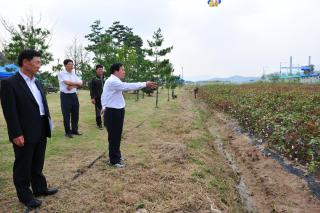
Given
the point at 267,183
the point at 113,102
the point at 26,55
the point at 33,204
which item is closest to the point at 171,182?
the point at 113,102

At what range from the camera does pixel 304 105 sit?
1271 cm

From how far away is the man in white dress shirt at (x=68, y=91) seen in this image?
7.41 meters

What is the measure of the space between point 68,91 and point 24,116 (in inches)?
156

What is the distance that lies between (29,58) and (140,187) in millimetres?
2275

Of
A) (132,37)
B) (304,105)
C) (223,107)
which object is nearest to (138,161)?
(304,105)

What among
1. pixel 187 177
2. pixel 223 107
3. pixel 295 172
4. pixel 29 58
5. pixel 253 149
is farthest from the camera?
pixel 223 107

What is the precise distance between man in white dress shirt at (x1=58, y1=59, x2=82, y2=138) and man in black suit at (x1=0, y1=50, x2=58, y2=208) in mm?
3473

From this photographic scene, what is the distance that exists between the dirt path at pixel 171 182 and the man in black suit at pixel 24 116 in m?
0.43

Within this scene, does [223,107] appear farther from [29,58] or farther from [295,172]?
[29,58]

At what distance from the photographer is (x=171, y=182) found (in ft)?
16.3

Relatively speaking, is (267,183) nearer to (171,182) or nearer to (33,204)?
(171,182)

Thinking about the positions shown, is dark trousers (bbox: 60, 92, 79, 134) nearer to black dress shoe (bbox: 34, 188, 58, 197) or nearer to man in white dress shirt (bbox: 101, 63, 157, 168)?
man in white dress shirt (bbox: 101, 63, 157, 168)

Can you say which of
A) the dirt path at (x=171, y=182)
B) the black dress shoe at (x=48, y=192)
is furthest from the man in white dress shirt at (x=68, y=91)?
the black dress shoe at (x=48, y=192)

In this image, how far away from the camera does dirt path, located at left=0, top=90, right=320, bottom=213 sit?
13.8 feet
